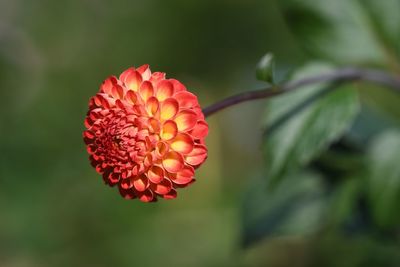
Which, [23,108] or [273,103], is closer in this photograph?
[273,103]

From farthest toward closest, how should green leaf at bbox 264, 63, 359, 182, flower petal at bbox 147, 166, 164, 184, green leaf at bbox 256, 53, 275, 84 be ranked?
green leaf at bbox 264, 63, 359, 182 → green leaf at bbox 256, 53, 275, 84 → flower petal at bbox 147, 166, 164, 184

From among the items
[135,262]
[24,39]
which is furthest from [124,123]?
[24,39]

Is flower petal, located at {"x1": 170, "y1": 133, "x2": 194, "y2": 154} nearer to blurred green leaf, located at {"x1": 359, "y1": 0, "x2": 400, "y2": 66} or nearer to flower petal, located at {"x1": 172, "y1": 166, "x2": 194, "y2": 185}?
flower petal, located at {"x1": 172, "y1": 166, "x2": 194, "y2": 185}

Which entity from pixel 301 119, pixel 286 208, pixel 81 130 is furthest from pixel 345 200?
pixel 81 130

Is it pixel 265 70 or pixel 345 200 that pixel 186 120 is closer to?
pixel 265 70

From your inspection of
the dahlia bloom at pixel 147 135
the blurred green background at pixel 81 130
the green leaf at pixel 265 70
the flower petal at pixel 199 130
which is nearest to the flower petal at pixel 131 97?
the dahlia bloom at pixel 147 135

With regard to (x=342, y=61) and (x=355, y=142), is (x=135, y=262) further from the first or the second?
(x=342, y=61)

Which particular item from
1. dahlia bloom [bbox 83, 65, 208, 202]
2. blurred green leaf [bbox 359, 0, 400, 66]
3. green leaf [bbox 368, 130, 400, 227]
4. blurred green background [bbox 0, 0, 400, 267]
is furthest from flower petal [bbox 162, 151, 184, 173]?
blurred green background [bbox 0, 0, 400, 267]

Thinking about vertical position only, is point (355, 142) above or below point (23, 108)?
below
